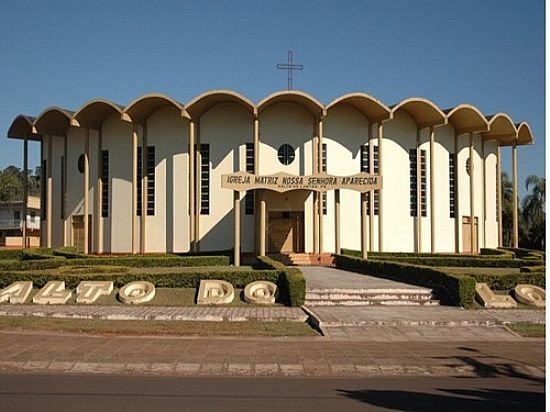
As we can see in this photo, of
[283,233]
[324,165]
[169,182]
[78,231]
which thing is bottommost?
[283,233]

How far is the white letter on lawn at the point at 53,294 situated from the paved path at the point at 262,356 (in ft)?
15.5

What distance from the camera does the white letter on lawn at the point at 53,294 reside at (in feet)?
54.5

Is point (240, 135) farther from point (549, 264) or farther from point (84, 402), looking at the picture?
point (549, 264)

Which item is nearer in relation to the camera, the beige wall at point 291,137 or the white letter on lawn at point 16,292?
the white letter on lawn at point 16,292

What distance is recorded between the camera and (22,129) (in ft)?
121

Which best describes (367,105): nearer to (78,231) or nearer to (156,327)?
(78,231)

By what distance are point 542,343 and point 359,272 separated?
13.1m

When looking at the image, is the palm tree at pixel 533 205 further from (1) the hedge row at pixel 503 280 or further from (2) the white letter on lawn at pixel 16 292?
(2) the white letter on lawn at pixel 16 292

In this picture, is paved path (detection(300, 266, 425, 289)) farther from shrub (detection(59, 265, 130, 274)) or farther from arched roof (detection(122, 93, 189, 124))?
arched roof (detection(122, 93, 189, 124))

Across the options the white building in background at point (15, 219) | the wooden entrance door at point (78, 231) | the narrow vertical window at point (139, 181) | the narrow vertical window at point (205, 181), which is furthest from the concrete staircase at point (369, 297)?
the white building in background at point (15, 219)

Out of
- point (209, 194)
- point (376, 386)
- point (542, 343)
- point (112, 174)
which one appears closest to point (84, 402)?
point (376, 386)

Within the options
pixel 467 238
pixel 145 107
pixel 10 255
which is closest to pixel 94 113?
pixel 145 107

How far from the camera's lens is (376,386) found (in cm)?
834

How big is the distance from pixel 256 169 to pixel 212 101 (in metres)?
4.12
